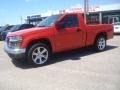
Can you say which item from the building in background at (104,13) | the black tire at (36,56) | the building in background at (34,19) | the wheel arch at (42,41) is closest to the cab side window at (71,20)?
the wheel arch at (42,41)

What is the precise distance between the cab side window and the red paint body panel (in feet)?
0.48

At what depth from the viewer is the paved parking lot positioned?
566 cm

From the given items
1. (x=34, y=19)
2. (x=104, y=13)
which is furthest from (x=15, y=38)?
(x=34, y=19)

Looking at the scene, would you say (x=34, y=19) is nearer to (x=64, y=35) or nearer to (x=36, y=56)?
(x=64, y=35)

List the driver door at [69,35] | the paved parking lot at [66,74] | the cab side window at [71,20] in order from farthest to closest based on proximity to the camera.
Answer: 1. the cab side window at [71,20]
2. the driver door at [69,35]
3. the paved parking lot at [66,74]

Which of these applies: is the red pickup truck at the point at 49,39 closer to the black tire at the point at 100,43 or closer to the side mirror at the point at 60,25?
the side mirror at the point at 60,25

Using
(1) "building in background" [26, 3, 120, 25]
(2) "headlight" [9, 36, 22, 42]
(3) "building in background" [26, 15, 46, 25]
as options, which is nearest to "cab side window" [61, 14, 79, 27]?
(2) "headlight" [9, 36, 22, 42]

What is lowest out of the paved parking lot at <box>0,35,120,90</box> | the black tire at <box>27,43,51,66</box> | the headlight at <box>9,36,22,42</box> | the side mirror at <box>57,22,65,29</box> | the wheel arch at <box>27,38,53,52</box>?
the paved parking lot at <box>0,35,120,90</box>

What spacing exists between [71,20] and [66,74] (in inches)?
119

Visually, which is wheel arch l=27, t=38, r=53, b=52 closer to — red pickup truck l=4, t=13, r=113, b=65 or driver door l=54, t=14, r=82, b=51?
red pickup truck l=4, t=13, r=113, b=65

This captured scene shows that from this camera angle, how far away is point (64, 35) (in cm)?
859

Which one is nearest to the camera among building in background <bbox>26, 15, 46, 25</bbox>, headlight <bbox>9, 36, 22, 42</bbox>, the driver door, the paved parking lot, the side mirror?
the paved parking lot

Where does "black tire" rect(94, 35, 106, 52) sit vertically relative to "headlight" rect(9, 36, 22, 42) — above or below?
below

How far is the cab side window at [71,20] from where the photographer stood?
8.83 meters
